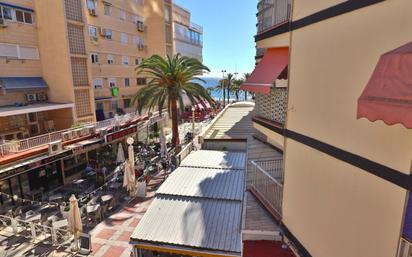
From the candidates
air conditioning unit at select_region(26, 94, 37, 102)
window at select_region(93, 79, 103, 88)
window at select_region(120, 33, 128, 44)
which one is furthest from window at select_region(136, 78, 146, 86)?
air conditioning unit at select_region(26, 94, 37, 102)

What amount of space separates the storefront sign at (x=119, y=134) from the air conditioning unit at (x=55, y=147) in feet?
14.0

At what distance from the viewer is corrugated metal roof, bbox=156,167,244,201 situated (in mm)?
11185

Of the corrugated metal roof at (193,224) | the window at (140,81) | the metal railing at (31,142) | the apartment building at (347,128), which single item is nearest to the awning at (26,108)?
the metal railing at (31,142)

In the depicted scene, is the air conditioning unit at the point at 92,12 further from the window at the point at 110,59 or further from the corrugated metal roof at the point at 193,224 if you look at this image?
the corrugated metal roof at the point at 193,224

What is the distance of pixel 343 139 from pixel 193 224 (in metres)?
6.66

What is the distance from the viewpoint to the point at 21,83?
20.1 meters

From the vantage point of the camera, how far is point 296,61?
6242mm

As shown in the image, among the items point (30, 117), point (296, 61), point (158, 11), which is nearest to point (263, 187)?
point (296, 61)

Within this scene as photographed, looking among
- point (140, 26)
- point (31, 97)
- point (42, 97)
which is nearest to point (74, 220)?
point (31, 97)

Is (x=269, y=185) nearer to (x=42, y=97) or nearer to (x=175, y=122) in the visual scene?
(x=175, y=122)

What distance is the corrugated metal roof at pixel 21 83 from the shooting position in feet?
62.7

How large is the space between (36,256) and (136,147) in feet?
54.7

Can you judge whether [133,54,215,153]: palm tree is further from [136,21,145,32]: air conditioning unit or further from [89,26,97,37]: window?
[136,21,145,32]: air conditioning unit

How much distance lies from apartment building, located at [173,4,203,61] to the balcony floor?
39888 mm
